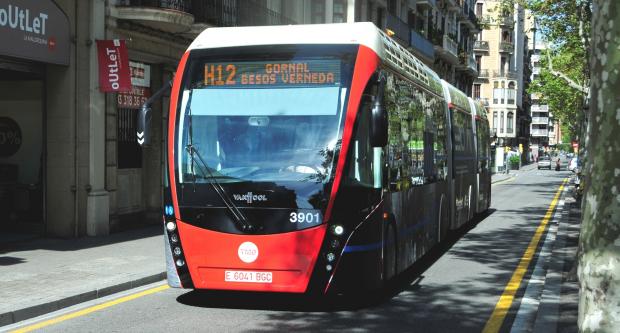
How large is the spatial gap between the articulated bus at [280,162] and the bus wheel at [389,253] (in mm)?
38

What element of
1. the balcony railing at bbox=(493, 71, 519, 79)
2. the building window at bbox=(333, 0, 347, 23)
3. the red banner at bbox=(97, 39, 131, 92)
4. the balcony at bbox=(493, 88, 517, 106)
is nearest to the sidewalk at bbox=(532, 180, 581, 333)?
the red banner at bbox=(97, 39, 131, 92)

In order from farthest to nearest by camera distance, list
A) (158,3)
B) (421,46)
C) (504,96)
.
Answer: (504,96) → (421,46) → (158,3)

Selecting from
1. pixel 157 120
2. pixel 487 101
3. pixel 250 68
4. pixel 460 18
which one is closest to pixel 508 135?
pixel 487 101

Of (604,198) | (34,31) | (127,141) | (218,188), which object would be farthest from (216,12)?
(604,198)

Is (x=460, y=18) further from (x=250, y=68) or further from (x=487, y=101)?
(x=250, y=68)

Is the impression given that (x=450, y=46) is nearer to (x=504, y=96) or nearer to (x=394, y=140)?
(x=394, y=140)

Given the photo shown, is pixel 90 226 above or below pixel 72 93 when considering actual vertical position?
below

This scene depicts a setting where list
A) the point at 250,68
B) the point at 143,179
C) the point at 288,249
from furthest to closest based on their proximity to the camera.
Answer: the point at 143,179, the point at 250,68, the point at 288,249

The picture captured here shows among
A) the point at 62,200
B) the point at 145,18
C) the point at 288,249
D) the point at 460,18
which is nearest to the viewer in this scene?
the point at 288,249

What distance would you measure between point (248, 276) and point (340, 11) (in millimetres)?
23130

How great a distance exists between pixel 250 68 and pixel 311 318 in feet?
8.67

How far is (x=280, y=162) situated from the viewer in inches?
293

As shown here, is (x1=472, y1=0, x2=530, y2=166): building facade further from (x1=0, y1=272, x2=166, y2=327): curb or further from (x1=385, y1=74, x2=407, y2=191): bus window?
(x1=0, y1=272, x2=166, y2=327): curb

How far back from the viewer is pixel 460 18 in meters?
58.0
